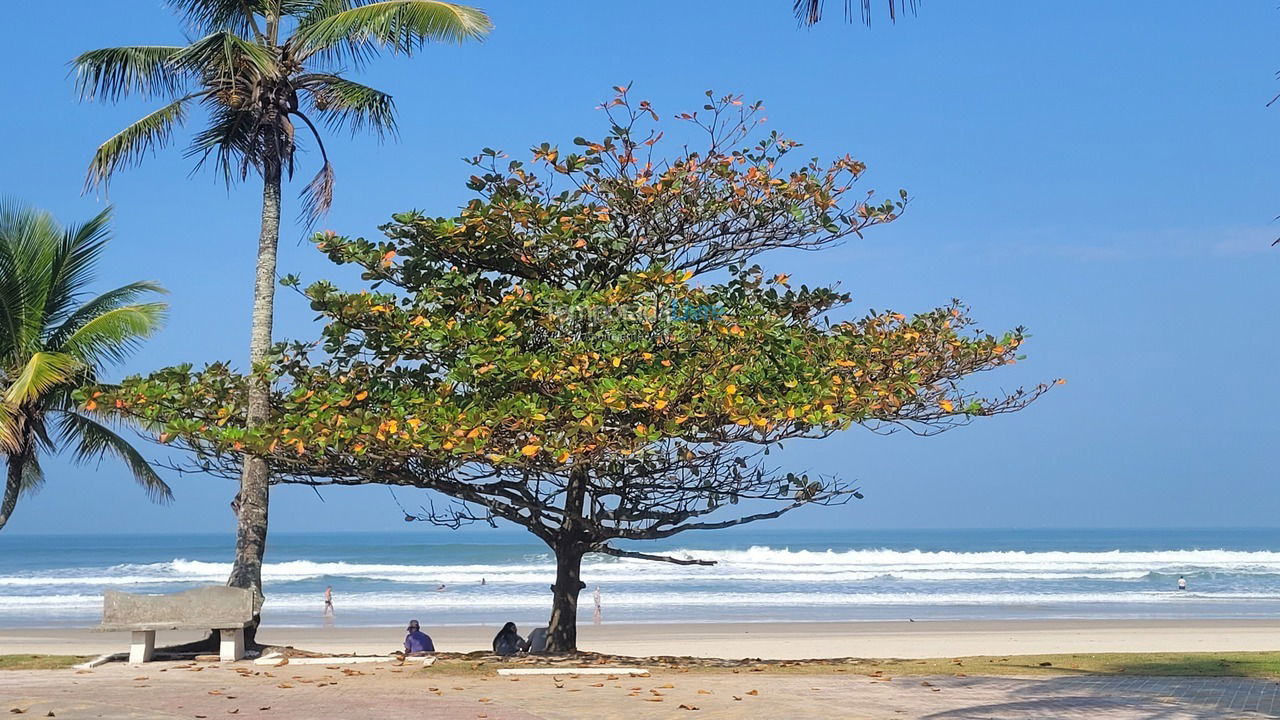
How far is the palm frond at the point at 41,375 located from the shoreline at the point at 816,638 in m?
8.53

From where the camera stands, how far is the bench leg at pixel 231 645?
1260 cm

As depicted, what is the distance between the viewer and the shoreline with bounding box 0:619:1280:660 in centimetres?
2256

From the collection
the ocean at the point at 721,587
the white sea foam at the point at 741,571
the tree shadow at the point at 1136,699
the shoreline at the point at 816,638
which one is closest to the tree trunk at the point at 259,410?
the tree shadow at the point at 1136,699

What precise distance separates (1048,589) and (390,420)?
3748 centimetres

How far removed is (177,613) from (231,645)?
0.69 metres

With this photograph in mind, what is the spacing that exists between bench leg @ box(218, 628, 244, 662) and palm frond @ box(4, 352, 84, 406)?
4.77 meters

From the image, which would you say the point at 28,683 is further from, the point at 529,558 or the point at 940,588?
the point at 529,558

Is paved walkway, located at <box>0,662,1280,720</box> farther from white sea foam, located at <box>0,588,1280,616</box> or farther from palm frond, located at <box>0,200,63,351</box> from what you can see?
white sea foam, located at <box>0,588,1280,616</box>

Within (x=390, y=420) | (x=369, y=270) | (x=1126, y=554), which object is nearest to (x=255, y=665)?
(x=390, y=420)

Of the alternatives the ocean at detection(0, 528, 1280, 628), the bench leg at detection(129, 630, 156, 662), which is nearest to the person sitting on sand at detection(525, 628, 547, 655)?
the bench leg at detection(129, 630, 156, 662)

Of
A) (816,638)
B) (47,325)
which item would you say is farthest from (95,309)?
(816,638)

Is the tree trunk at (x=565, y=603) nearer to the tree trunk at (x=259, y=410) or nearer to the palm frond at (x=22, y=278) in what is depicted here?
the tree trunk at (x=259, y=410)

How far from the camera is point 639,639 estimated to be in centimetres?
2548

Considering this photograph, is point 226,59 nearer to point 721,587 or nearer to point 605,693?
point 605,693
